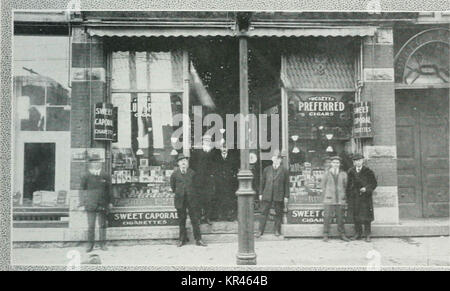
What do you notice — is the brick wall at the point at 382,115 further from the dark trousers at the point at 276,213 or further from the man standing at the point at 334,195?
the dark trousers at the point at 276,213

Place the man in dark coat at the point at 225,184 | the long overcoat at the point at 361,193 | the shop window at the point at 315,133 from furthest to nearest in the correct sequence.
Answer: the man in dark coat at the point at 225,184
the shop window at the point at 315,133
the long overcoat at the point at 361,193

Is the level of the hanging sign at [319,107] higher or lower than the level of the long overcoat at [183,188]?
higher

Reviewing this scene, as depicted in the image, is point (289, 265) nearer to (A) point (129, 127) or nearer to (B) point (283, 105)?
(B) point (283, 105)

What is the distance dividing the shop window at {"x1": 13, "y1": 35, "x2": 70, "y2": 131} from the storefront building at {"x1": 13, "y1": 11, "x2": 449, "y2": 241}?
0.02 m

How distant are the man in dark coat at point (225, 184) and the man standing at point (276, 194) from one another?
933mm

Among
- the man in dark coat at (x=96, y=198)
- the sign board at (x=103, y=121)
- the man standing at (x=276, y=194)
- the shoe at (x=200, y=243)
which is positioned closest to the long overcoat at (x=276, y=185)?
the man standing at (x=276, y=194)

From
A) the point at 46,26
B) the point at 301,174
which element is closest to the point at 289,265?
the point at 301,174

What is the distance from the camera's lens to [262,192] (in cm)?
999

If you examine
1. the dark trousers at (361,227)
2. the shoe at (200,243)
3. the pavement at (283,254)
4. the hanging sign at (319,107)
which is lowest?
the pavement at (283,254)

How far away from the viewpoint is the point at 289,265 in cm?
764

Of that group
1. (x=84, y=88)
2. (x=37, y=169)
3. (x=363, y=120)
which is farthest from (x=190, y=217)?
(x=363, y=120)

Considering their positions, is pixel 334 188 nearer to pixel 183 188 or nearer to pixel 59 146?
pixel 183 188

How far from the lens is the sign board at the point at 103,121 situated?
9406 mm
